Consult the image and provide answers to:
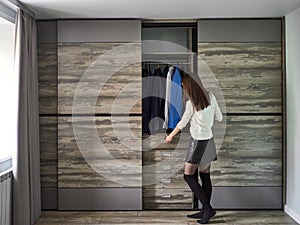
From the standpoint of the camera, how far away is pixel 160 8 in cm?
479

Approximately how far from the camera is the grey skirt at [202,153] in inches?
195

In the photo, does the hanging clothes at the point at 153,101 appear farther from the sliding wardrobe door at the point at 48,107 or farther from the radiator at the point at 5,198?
the radiator at the point at 5,198

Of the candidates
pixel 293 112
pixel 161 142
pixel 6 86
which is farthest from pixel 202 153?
pixel 6 86

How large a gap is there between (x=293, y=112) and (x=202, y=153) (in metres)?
1.09

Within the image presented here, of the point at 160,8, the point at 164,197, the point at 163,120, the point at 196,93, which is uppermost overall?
the point at 160,8

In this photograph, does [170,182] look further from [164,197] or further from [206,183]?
[206,183]

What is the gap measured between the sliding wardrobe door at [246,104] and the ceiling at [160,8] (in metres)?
0.24

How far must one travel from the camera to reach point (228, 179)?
541cm

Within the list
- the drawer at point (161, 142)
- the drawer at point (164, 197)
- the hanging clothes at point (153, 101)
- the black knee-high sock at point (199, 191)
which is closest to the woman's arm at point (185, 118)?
the drawer at point (161, 142)

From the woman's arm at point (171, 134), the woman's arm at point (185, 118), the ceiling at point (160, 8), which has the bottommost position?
the woman's arm at point (171, 134)

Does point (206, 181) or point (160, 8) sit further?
point (206, 181)

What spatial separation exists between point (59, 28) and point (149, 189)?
2.12 meters

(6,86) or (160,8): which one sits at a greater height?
(160,8)

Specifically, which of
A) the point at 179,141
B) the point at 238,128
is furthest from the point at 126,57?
the point at 238,128
